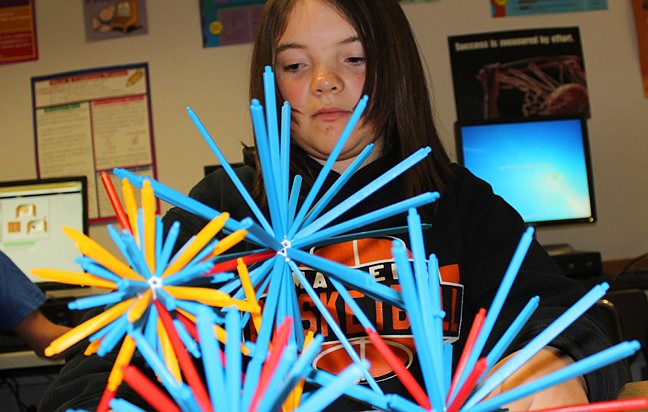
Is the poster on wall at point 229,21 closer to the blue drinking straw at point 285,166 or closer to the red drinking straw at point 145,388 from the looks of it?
the blue drinking straw at point 285,166

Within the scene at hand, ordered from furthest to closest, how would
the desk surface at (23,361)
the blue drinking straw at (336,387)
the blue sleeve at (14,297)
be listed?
the desk surface at (23,361), the blue sleeve at (14,297), the blue drinking straw at (336,387)

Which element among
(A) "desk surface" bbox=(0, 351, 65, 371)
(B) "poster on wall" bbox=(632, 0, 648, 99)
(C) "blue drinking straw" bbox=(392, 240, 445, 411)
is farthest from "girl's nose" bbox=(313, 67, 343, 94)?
(B) "poster on wall" bbox=(632, 0, 648, 99)

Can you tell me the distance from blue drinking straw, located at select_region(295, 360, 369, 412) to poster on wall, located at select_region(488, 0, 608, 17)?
191 cm

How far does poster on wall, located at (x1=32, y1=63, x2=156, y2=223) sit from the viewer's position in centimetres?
194

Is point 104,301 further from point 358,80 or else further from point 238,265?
point 358,80

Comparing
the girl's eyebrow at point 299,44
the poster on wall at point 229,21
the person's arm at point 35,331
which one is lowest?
the person's arm at point 35,331

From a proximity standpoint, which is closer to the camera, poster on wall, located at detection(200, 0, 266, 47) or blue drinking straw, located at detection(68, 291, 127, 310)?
blue drinking straw, located at detection(68, 291, 127, 310)

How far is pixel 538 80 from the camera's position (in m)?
1.93

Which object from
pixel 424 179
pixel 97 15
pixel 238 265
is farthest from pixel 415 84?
pixel 97 15

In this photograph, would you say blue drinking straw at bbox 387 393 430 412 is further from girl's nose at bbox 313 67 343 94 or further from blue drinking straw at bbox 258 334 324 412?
girl's nose at bbox 313 67 343 94

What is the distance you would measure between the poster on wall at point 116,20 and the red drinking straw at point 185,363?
190cm

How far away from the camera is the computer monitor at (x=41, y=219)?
5.71ft

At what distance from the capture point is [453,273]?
67 centimetres

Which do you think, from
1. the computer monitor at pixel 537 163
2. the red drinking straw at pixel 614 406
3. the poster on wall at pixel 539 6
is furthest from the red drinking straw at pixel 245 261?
the poster on wall at pixel 539 6
